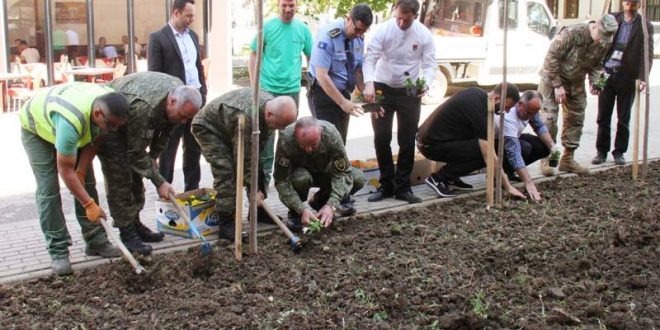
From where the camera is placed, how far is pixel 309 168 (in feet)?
19.9

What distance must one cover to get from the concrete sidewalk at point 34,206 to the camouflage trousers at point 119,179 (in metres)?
0.34

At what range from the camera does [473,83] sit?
16625mm

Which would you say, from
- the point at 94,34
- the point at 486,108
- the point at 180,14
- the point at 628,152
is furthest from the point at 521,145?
the point at 94,34

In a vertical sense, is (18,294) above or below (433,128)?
below

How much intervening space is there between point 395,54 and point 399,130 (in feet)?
2.31

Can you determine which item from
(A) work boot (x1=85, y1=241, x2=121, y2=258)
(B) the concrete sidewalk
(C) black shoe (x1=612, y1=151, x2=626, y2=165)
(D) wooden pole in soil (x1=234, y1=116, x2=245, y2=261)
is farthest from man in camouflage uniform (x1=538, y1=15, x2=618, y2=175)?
(A) work boot (x1=85, y1=241, x2=121, y2=258)

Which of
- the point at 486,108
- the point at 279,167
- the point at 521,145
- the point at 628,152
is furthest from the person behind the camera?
the point at 628,152

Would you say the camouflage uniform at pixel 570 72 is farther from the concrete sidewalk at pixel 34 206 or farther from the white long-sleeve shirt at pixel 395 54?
the white long-sleeve shirt at pixel 395 54

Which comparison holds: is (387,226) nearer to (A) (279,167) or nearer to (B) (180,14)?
(A) (279,167)

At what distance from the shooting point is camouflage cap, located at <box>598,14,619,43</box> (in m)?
7.71

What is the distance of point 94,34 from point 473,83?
837 centimetres

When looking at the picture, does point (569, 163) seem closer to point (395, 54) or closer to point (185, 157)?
point (395, 54)

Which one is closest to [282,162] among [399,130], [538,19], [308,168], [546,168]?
[308,168]

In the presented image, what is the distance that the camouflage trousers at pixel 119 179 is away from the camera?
512 cm
